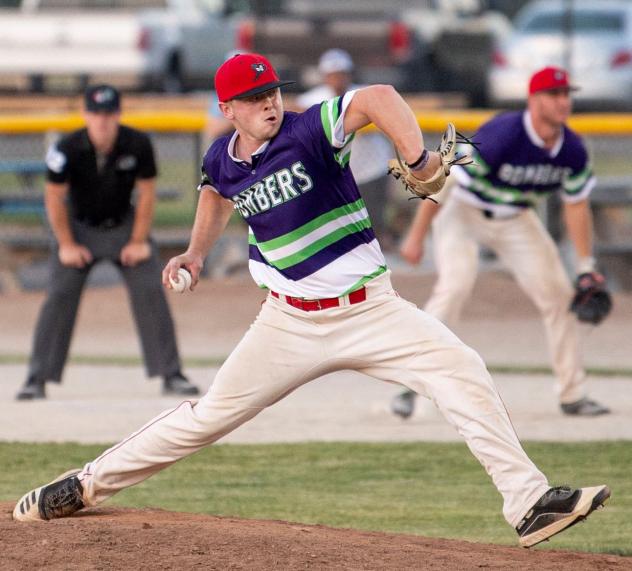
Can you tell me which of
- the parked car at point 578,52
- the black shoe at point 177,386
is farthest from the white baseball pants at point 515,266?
the parked car at point 578,52

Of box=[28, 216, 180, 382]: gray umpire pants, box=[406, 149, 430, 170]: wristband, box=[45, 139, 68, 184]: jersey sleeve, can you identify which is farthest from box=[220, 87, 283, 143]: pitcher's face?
box=[28, 216, 180, 382]: gray umpire pants

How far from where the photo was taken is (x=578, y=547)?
6305mm

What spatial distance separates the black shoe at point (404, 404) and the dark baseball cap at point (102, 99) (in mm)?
2608

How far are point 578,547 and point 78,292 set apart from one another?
15.8 feet

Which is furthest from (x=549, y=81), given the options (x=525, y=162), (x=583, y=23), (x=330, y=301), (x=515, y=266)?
(x=583, y=23)

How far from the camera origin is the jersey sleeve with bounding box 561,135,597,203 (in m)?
9.02

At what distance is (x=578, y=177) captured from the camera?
9047mm

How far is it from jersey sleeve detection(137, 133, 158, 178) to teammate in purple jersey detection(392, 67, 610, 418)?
1.86 m

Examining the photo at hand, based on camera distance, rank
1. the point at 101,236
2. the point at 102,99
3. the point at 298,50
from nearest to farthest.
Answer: the point at 102,99 < the point at 101,236 < the point at 298,50

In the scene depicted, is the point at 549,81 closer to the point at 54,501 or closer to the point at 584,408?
the point at 584,408

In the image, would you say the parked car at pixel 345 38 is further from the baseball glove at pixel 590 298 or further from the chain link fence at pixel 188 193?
the baseball glove at pixel 590 298

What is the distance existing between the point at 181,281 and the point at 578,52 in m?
16.5

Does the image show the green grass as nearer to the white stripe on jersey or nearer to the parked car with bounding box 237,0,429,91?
the white stripe on jersey

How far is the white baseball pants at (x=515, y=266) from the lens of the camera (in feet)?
30.7
